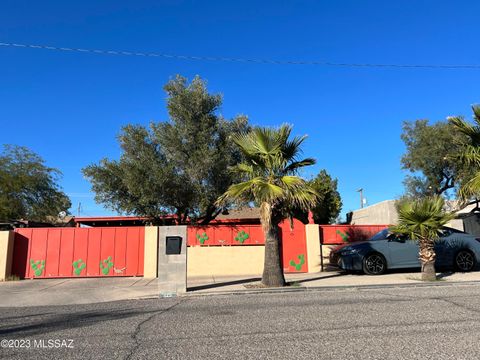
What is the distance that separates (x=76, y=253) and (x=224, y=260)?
17.6 ft

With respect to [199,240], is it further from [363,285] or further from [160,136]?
[363,285]

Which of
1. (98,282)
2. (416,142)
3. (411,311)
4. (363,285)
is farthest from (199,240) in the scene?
(416,142)

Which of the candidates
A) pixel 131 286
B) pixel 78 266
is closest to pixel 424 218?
pixel 131 286

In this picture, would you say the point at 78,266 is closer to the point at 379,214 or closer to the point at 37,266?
the point at 37,266

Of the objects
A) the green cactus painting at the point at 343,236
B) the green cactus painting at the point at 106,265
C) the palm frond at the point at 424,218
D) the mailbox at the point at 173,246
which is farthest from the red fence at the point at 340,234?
the green cactus painting at the point at 106,265

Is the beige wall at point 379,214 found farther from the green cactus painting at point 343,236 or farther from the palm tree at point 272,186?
the palm tree at point 272,186

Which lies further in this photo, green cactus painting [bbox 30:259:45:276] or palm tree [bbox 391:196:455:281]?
green cactus painting [bbox 30:259:45:276]

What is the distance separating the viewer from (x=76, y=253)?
1491 cm

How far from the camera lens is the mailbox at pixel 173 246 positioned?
36.0 ft

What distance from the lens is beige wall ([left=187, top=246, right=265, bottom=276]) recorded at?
15.1 meters

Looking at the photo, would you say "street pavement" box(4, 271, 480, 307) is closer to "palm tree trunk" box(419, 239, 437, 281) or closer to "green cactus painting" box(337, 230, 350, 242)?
"palm tree trunk" box(419, 239, 437, 281)

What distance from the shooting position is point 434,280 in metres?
11.4

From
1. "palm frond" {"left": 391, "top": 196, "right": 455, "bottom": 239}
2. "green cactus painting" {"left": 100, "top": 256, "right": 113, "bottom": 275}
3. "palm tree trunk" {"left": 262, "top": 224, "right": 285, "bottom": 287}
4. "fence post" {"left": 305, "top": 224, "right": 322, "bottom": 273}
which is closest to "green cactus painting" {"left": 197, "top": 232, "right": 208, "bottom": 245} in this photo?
"green cactus painting" {"left": 100, "top": 256, "right": 113, "bottom": 275}

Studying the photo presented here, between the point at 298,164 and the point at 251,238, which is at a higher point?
the point at 298,164
